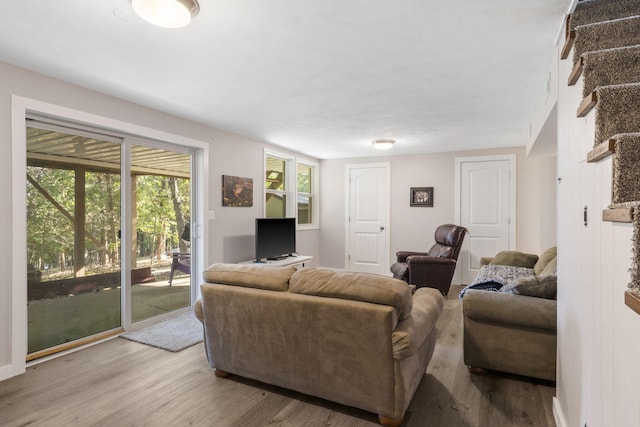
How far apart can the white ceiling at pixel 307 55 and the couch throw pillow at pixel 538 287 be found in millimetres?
1552

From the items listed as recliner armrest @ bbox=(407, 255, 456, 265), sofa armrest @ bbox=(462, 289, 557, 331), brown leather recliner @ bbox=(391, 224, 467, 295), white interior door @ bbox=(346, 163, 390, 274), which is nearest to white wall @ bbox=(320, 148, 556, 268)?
white interior door @ bbox=(346, 163, 390, 274)

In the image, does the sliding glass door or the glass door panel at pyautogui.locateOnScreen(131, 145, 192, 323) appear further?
the glass door panel at pyautogui.locateOnScreen(131, 145, 192, 323)

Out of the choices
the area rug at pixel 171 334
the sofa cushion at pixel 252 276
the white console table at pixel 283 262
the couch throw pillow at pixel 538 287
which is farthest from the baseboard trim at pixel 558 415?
the white console table at pixel 283 262

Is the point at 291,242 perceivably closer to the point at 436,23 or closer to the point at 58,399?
the point at 58,399

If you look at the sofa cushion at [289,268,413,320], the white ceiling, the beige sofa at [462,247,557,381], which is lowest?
the beige sofa at [462,247,557,381]

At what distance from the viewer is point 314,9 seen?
5.99 ft

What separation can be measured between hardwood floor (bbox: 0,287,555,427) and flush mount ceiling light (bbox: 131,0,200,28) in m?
2.20

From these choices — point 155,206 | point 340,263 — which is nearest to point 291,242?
point 340,263

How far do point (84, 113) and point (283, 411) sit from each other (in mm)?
Answer: 2878

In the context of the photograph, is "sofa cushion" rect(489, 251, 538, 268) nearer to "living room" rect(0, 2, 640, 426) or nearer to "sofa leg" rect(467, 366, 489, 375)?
"living room" rect(0, 2, 640, 426)

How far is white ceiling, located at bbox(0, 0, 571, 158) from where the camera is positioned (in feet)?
6.11

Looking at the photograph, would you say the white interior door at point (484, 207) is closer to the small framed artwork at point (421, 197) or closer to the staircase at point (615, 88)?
the small framed artwork at point (421, 197)

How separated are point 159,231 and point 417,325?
303 cm

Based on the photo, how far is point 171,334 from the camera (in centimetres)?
340
